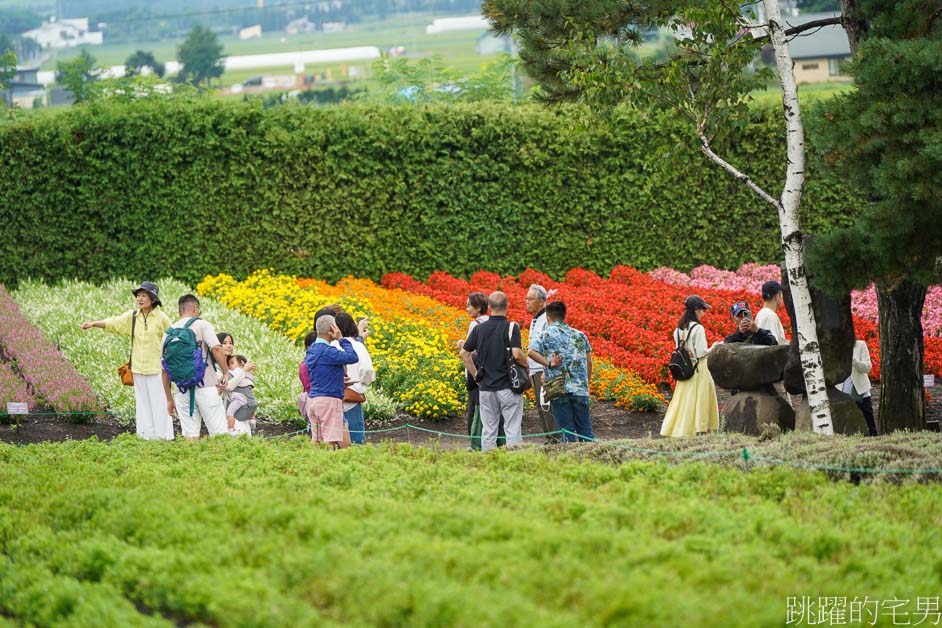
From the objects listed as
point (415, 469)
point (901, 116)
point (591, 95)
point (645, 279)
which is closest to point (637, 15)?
point (591, 95)

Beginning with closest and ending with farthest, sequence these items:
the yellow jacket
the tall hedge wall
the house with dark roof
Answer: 1. the yellow jacket
2. the tall hedge wall
3. the house with dark roof

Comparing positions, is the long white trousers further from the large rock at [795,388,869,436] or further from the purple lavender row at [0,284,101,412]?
the large rock at [795,388,869,436]

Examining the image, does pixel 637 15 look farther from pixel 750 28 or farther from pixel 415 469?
pixel 415 469

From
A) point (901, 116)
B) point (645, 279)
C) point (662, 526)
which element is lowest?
point (645, 279)

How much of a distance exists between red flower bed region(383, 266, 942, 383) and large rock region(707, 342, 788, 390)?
2946mm

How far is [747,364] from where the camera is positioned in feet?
33.8

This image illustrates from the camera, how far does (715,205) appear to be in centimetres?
1981

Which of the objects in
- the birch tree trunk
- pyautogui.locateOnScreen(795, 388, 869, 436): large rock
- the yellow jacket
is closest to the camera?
the birch tree trunk

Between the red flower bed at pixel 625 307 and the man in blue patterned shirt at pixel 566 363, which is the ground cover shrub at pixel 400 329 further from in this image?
the man in blue patterned shirt at pixel 566 363

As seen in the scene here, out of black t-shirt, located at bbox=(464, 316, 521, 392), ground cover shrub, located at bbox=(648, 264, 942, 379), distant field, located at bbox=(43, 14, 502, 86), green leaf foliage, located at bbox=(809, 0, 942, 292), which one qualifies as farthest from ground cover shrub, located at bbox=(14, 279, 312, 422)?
distant field, located at bbox=(43, 14, 502, 86)

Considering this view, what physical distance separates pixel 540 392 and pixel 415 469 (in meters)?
3.08

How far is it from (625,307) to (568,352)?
6.33 metres

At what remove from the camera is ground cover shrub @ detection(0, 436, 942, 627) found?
180 inches

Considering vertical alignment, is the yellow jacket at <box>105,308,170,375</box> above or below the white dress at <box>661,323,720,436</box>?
above
